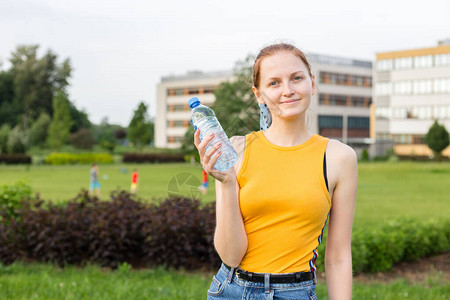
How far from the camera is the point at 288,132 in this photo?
7.33ft

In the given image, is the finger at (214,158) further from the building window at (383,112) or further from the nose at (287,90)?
the building window at (383,112)

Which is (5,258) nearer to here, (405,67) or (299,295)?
(299,295)

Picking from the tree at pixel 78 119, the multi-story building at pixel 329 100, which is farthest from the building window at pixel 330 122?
the tree at pixel 78 119

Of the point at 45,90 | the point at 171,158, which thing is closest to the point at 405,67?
the point at 171,158

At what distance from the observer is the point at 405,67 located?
→ 74438 mm

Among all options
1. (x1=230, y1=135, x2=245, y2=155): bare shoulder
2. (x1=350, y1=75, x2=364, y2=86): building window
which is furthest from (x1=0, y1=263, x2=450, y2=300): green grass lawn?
(x1=350, y1=75, x2=364, y2=86): building window

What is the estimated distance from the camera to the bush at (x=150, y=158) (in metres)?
53.8

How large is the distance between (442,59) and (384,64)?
830 centimetres

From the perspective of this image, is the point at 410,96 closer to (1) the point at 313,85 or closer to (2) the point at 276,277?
(1) the point at 313,85

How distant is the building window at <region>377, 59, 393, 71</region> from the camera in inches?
2977

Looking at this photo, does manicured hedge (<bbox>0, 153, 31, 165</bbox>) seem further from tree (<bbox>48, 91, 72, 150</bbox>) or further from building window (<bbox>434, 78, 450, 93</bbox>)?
building window (<bbox>434, 78, 450, 93</bbox>)

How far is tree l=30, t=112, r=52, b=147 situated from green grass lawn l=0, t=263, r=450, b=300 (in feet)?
207

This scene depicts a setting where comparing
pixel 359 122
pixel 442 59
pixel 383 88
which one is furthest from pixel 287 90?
pixel 359 122

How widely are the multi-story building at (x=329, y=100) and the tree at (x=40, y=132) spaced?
21.1 metres
